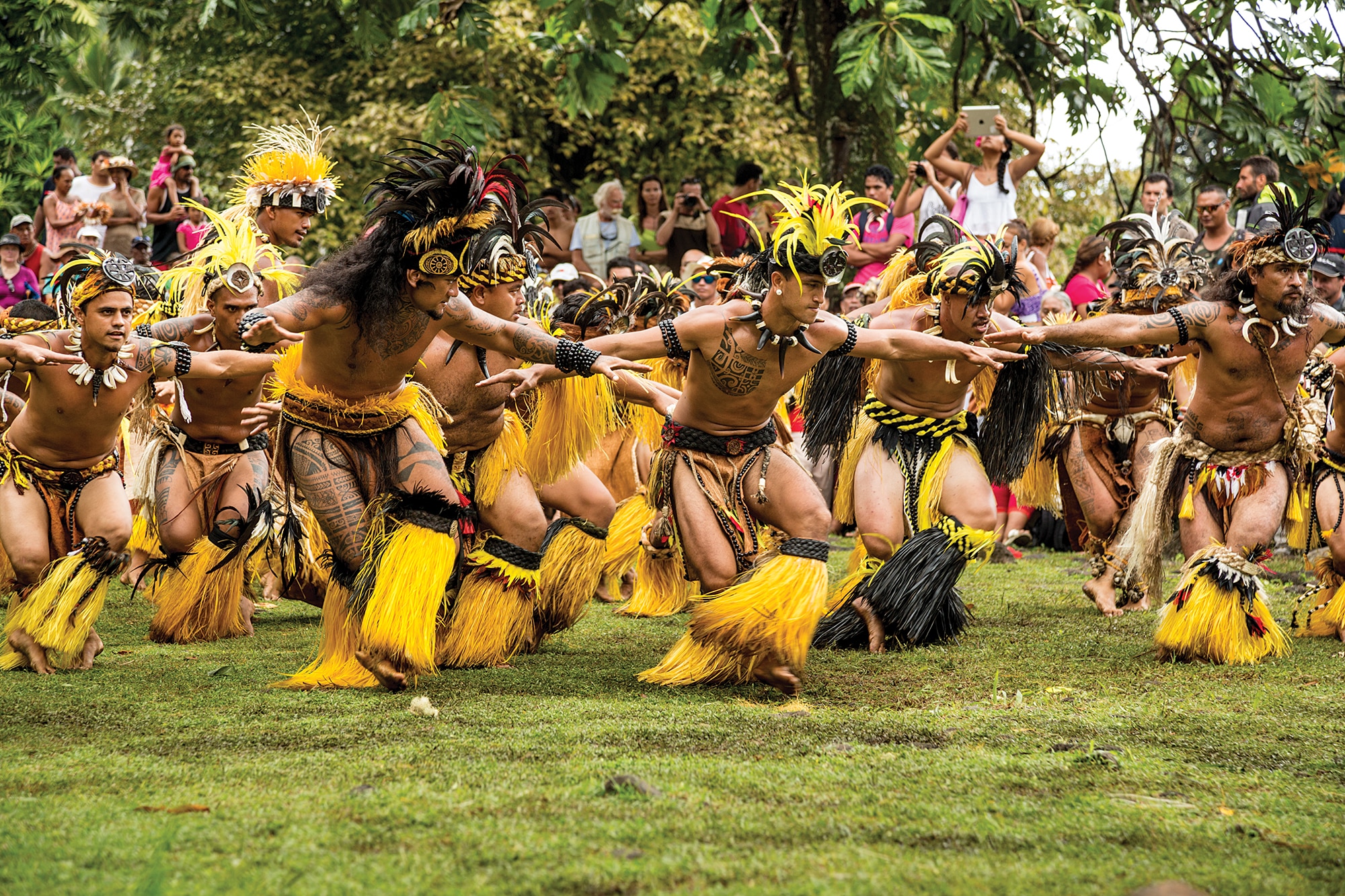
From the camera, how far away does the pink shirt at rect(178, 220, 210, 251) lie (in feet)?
20.6

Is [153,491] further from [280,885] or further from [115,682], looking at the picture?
[280,885]

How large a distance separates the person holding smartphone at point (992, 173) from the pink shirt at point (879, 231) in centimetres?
49

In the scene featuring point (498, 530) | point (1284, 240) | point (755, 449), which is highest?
point (1284, 240)

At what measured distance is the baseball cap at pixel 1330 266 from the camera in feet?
21.3

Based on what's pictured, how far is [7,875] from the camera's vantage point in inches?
99.8

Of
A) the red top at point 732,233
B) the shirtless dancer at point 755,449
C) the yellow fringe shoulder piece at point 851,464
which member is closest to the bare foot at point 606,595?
the yellow fringe shoulder piece at point 851,464

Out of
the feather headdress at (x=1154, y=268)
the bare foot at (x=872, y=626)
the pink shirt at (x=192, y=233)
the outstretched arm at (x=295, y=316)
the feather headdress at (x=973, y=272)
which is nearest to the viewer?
the outstretched arm at (x=295, y=316)

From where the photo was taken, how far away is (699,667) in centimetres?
479

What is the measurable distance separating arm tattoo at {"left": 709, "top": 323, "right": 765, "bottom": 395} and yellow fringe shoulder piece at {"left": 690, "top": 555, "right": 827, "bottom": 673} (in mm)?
682

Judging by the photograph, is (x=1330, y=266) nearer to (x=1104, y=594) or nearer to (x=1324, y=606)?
(x=1324, y=606)

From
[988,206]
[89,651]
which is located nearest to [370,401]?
[89,651]

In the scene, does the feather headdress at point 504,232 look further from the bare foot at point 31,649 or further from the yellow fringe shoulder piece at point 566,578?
the bare foot at point 31,649

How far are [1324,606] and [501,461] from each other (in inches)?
146

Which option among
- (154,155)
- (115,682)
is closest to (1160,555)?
(115,682)
